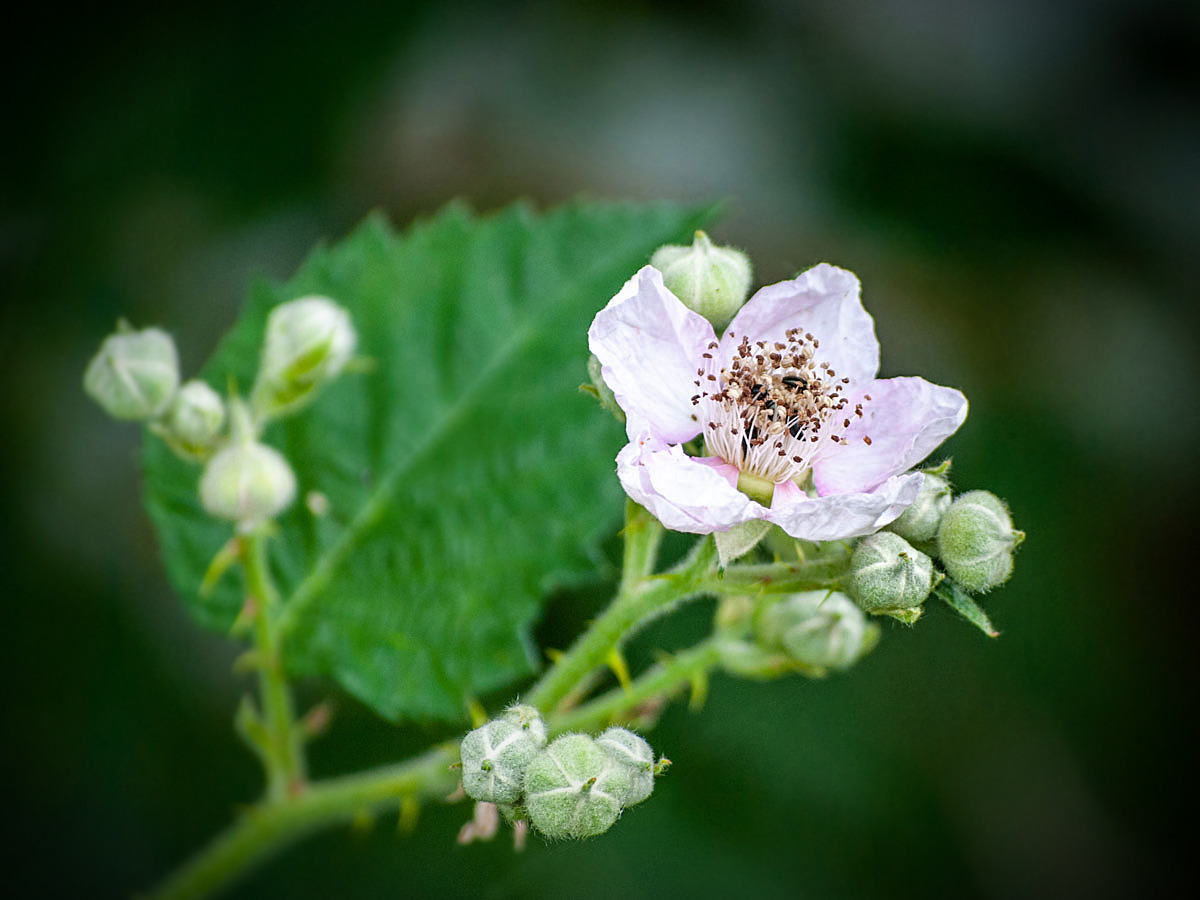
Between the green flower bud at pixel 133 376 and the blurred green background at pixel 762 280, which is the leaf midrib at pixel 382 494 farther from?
the blurred green background at pixel 762 280

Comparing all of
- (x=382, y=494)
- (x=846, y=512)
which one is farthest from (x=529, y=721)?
(x=382, y=494)

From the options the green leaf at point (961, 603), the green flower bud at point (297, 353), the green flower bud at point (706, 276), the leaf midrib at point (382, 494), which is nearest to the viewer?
the green leaf at point (961, 603)

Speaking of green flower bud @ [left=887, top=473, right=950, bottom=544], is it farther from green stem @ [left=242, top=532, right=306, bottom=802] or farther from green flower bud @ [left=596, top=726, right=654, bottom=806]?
green stem @ [left=242, top=532, right=306, bottom=802]

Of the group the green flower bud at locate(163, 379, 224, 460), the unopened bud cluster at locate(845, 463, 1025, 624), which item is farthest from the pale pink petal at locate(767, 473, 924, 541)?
the green flower bud at locate(163, 379, 224, 460)

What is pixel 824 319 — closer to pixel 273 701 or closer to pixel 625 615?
pixel 625 615

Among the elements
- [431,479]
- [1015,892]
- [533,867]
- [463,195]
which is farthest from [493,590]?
[1015,892]

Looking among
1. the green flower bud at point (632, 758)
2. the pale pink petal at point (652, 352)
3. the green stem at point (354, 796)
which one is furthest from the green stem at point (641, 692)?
the pale pink petal at point (652, 352)

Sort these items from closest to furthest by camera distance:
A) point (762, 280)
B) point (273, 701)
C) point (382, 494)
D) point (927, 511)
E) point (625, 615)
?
point (927, 511)
point (625, 615)
point (273, 701)
point (382, 494)
point (762, 280)
